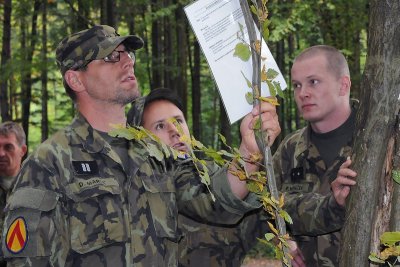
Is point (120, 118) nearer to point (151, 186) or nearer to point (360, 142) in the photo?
point (151, 186)

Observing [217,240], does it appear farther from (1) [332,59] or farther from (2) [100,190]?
(1) [332,59]

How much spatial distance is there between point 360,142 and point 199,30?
0.63 m

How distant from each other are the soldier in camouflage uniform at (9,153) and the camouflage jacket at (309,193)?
2.92 metres

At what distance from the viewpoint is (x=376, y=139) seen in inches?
79.6

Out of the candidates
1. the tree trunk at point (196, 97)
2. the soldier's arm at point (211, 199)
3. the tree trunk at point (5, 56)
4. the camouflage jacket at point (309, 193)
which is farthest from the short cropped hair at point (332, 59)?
the tree trunk at point (196, 97)

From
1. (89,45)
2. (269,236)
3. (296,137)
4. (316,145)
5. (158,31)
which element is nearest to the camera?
(269,236)

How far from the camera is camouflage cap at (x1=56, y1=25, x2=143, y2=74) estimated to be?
3.26 metres

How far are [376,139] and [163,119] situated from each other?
2.11 metres

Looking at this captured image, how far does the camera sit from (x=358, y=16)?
59.7ft

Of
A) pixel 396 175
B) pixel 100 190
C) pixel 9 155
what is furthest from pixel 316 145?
pixel 9 155

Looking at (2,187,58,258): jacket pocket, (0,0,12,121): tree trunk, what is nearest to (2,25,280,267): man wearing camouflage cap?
(2,187,58,258): jacket pocket

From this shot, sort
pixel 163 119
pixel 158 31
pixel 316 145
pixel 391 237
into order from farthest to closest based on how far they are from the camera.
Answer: pixel 158 31 → pixel 163 119 → pixel 316 145 → pixel 391 237

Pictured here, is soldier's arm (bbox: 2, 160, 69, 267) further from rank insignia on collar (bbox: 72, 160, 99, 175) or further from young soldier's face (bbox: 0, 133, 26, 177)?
young soldier's face (bbox: 0, 133, 26, 177)

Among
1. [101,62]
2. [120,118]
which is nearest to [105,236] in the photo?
[120,118]
